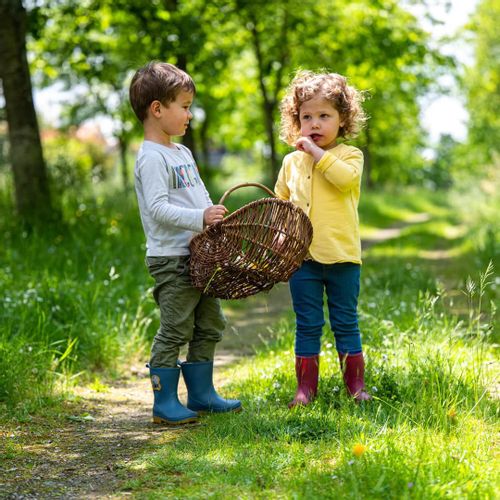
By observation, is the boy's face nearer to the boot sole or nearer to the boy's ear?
the boy's ear

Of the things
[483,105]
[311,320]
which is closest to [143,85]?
[311,320]

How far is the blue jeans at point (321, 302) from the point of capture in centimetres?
351

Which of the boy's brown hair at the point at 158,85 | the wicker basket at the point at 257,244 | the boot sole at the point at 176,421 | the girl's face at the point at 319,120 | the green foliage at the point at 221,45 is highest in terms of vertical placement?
the green foliage at the point at 221,45

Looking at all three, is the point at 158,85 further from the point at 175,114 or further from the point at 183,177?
the point at 183,177

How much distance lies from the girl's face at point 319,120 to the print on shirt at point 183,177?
1.93ft

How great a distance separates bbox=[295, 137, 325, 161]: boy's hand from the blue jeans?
1.71 ft

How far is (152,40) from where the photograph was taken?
915cm

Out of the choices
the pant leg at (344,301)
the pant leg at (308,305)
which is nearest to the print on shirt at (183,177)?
the pant leg at (308,305)

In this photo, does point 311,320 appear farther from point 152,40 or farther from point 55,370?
point 152,40

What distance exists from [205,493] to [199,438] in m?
0.65

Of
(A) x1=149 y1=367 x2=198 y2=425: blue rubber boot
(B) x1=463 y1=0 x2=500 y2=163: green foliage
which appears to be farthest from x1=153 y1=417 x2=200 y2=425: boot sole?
(B) x1=463 y1=0 x2=500 y2=163: green foliage

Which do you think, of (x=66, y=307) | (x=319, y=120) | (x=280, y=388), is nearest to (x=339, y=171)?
(x=319, y=120)

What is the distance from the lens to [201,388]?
369 cm

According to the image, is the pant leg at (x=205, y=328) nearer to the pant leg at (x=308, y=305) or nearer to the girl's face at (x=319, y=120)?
the pant leg at (x=308, y=305)
